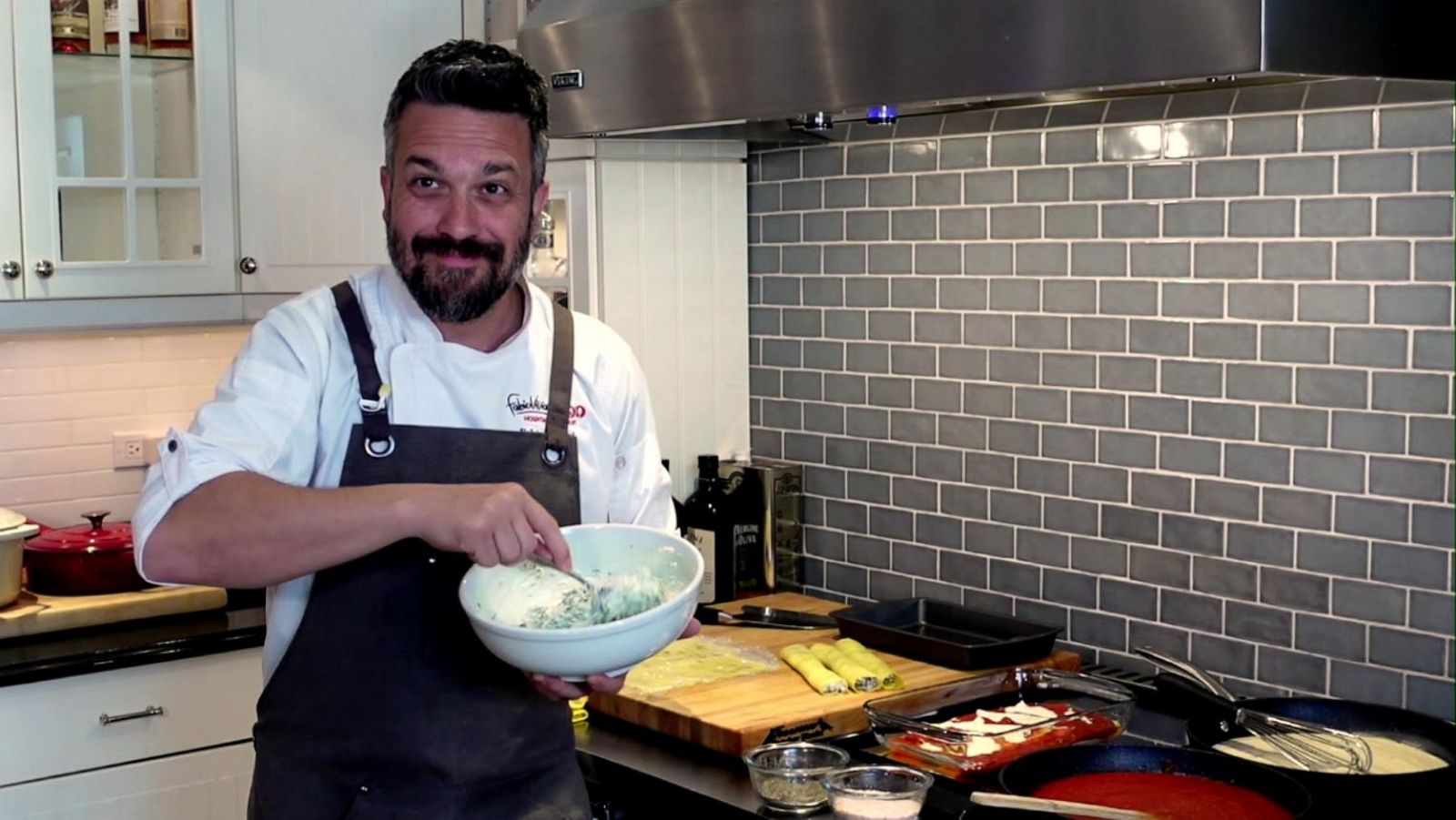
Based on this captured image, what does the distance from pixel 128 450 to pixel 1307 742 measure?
2.76 meters

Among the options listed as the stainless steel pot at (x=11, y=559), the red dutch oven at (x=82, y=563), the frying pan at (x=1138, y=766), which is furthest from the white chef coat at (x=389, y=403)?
the red dutch oven at (x=82, y=563)

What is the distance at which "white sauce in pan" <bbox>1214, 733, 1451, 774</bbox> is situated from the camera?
2348 mm

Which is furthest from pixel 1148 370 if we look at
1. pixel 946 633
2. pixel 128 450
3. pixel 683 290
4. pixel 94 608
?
pixel 128 450

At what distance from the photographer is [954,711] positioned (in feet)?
8.85

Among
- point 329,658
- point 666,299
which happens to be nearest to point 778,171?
point 666,299

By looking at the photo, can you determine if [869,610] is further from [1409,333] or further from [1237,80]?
[1237,80]

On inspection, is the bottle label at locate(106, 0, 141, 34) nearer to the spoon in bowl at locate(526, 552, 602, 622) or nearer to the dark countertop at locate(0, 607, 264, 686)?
the dark countertop at locate(0, 607, 264, 686)

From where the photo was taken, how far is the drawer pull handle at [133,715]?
3.30 meters

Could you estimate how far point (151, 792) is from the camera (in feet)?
11.0

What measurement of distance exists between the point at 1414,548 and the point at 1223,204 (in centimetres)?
65

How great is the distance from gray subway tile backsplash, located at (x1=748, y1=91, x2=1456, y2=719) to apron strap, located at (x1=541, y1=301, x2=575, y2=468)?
3.77 ft

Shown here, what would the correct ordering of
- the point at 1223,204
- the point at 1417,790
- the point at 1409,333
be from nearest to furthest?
the point at 1417,790
the point at 1409,333
the point at 1223,204

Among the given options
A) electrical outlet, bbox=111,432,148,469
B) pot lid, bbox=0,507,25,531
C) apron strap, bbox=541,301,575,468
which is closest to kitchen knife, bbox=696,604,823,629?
apron strap, bbox=541,301,575,468

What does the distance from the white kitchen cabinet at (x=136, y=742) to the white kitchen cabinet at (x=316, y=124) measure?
0.89 m
